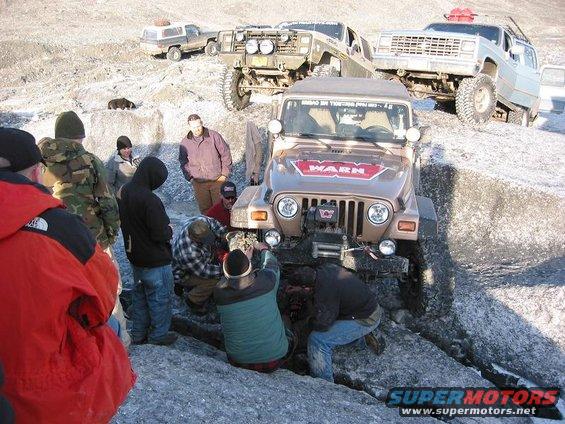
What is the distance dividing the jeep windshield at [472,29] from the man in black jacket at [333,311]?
24.1 feet

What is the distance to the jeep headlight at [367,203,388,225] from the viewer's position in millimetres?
4145

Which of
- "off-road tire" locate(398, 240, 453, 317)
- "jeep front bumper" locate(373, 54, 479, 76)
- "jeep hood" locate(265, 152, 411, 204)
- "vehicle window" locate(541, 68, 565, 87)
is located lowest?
"off-road tire" locate(398, 240, 453, 317)

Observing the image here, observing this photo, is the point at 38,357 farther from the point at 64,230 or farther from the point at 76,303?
the point at 64,230

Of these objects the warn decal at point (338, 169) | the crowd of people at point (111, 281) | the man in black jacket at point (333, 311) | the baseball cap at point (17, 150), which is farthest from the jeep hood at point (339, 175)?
the baseball cap at point (17, 150)

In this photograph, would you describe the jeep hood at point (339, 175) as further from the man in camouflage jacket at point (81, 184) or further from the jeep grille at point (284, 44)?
the jeep grille at point (284, 44)

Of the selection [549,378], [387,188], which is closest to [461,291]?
[549,378]

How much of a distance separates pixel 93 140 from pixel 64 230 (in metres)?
9.53

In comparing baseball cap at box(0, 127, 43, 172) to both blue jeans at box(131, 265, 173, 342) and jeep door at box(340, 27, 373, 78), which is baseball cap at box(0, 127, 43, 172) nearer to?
blue jeans at box(131, 265, 173, 342)

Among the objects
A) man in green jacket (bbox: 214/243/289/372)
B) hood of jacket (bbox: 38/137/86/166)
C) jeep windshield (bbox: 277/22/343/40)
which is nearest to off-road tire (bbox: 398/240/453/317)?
man in green jacket (bbox: 214/243/289/372)

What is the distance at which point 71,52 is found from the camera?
23125 millimetres

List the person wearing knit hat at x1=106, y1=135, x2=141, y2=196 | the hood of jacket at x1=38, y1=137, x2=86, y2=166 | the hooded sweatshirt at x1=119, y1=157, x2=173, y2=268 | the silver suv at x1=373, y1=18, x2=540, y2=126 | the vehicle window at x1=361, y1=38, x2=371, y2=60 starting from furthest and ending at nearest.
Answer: the vehicle window at x1=361, y1=38, x2=371, y2=60, the silver suv at x1=373, y1=18, x2=540, y2=126, the person wearing knit hat at x1=106, y1=135, x2=141, y2=196, the hooded sweatshirt at x1=119, y1=157, x2=173, y2=268, the hood of jacket at x1=38, y1=137, x2=86, y2=166

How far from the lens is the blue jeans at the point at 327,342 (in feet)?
12.4

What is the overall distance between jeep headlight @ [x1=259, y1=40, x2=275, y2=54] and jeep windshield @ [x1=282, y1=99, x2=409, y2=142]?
381 centimetres

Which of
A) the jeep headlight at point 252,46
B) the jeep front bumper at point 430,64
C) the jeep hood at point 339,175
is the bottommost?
the jeep hood at point 339,175
